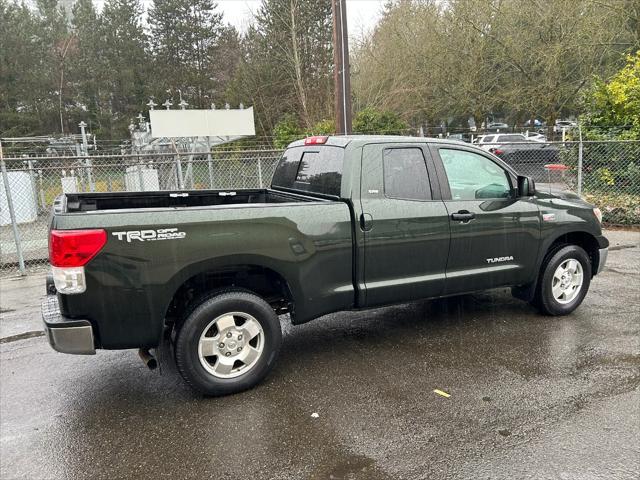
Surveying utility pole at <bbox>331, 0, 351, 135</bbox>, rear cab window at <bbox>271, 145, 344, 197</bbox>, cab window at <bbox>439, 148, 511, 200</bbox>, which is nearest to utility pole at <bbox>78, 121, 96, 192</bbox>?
rear cab window at <bbox>271, 145, 344, 197</bbox>

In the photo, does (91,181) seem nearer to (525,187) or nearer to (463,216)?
(463,216)

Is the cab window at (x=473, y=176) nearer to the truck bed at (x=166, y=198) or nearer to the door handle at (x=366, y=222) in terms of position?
the door handle at (x=366, y=222)

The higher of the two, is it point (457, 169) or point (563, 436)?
point (457, 169)

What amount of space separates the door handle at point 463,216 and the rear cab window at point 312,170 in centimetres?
113

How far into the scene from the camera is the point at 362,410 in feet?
11.9

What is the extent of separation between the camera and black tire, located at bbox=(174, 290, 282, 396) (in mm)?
3662

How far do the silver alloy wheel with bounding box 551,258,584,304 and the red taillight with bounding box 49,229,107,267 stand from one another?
14.3 ft

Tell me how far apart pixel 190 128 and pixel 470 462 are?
16520 millimetres

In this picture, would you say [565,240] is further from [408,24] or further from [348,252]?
[408,24]

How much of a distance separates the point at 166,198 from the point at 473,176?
118 inches

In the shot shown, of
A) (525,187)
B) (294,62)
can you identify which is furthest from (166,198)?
(294,62)

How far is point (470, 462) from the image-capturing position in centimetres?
300

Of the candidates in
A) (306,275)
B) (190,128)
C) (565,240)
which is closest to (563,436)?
(306,275)

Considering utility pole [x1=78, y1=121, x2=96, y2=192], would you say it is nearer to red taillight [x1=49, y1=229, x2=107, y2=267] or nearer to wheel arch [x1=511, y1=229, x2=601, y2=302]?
red taillight [x1=49, y1=229, x2=107, y2=267]
